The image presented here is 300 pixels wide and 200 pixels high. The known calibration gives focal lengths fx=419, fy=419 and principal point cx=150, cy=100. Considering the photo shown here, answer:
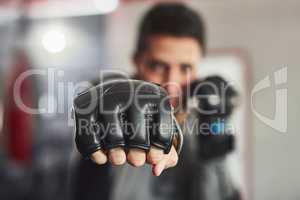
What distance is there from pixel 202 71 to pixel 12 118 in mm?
475

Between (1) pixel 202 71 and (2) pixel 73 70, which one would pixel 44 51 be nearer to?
(2) pixel 73 70

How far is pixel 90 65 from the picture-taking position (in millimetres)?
966

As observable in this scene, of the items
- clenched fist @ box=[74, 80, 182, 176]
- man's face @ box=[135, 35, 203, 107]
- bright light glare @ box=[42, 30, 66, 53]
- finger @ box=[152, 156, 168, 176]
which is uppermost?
bright light glare @ box=[42, 30, 66, 53]

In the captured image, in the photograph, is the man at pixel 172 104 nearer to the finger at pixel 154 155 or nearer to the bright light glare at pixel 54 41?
the finger at pixel 154 155

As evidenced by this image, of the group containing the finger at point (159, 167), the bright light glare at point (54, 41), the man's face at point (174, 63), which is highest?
the bright light glare at point (54, 41)

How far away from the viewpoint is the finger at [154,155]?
2.70ft

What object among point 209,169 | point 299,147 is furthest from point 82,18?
point 299,147

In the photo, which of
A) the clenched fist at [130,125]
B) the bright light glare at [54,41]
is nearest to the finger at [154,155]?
the clenched fist at [130,125]

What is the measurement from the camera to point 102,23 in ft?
3.20

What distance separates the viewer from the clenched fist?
2.68ft

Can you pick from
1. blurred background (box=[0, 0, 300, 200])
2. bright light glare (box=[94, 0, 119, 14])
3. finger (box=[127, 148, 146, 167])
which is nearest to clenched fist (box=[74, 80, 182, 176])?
finger (box=[127, 148, 146, 167])

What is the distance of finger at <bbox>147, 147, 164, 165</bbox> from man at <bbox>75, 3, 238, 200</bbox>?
2.0 inches

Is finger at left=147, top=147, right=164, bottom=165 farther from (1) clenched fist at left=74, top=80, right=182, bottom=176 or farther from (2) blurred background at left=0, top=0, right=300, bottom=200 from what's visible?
(2) blurred background at left=0, top=0, right=300, bottom=200

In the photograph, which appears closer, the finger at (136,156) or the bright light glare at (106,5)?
the finger at (136,156)
